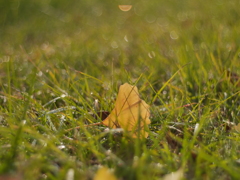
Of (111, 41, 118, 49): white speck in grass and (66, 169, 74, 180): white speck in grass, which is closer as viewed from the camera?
(66, 169, 74, 180): white speck in grass

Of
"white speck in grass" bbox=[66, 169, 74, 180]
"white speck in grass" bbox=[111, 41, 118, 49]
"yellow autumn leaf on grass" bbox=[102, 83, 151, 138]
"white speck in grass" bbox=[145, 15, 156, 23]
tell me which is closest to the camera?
"white speck in grass" bbox=[66, 169, 74, 180]

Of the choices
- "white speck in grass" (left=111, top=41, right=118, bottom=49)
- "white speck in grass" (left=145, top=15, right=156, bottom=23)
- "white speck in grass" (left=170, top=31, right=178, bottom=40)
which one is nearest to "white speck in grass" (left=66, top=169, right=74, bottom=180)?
"white speck in grass" (left=111, top=41, right=118, bottom=49)

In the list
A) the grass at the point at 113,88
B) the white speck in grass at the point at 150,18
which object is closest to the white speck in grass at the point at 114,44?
the grass at the point at 113,88

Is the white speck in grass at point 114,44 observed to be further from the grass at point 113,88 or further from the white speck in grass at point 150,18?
the white speck in grass at point 150,18

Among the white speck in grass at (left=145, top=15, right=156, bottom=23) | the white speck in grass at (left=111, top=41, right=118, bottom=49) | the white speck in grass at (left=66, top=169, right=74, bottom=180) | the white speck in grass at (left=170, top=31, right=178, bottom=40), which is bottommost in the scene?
the white speck in grass at (left=111, top=41, right=118, bottom=49)

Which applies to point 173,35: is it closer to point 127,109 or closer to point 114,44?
point 114,44

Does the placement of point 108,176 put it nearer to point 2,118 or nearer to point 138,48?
point 2,118

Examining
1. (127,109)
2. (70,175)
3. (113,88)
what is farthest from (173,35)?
(70,175)

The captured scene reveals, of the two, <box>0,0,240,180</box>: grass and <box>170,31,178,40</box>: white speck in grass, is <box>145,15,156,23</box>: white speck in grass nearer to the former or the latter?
<box>0,0,240,180</box>: grass
